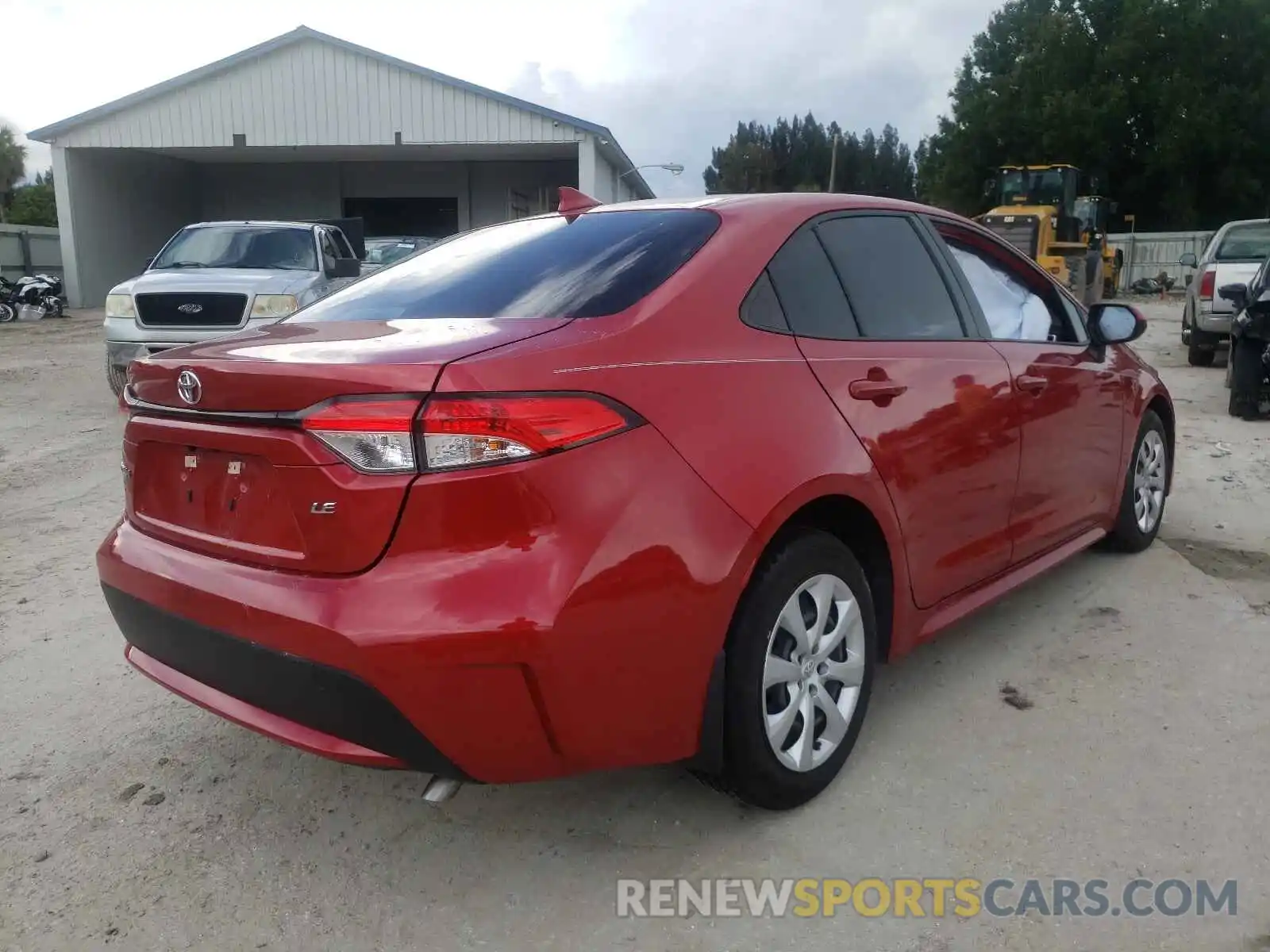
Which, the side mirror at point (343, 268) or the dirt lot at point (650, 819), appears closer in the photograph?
the dirt lot at point (650, 819)

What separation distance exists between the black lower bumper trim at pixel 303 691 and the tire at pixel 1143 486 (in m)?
3.62

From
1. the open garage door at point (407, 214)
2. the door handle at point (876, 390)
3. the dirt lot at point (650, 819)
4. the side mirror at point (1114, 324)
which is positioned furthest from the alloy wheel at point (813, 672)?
the open garage door at point (407, 214)

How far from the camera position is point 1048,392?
3877 millimetres

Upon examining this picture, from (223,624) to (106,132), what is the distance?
24852mm

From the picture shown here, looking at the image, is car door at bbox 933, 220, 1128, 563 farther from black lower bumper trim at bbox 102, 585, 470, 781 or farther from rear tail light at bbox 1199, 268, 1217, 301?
rear tail light at bbox 1199, 268, 1217, 301

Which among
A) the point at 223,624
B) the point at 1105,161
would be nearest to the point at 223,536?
the point at 223,624

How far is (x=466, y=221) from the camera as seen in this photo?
29000 millimetres

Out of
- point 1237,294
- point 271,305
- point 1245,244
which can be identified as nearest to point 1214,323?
point 1245,244

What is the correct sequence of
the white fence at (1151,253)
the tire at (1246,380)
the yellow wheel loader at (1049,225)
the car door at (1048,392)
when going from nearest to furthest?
the car door at (1048,392) → the tire at (1246,380) → the yellow wheel loader at (1049,225) → the white fence at (1151,253)

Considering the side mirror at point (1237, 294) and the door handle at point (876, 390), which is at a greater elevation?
the side mirror at point (1237, 294)

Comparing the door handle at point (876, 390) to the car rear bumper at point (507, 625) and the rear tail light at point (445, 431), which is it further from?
the rear tail light at point (445, 431)

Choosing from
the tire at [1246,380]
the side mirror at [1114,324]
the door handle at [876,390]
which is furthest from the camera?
the tire at [1246,380]

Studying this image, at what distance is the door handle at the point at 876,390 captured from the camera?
116 inches

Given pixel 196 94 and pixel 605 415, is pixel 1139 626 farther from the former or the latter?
pixel 196 94
